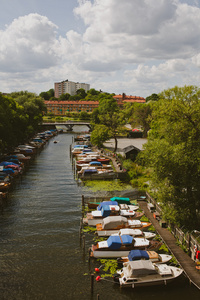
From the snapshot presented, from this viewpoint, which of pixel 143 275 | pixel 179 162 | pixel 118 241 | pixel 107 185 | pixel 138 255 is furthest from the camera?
pixel 107 185

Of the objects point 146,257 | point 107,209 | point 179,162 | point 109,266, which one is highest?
point 179,162

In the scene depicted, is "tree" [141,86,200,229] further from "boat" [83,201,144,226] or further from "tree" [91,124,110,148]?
"tree" [91,124,110,148]

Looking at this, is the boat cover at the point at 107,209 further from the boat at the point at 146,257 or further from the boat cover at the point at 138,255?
the boat cover at the point at 138,255

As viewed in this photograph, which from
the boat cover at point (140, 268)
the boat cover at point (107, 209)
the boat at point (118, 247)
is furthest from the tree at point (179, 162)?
the boat cover at point (107, 209)

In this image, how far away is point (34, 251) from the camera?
90.7 feet

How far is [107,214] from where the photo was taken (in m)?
32.8

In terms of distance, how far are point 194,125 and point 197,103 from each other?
2473 mm

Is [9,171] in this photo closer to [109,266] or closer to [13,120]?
[13,120]

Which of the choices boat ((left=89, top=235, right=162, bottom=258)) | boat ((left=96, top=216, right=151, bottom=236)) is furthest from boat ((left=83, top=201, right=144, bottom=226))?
boat ((left=89, top=235, right=162, bottom=258))

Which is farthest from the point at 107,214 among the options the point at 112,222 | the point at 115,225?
the point at 115,225

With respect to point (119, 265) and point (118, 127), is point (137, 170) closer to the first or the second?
point (118, 127)

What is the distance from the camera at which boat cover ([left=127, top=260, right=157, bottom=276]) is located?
22.1 metres

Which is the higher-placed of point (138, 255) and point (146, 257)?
point (138, 255)

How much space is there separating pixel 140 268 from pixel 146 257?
1953 millimetres
